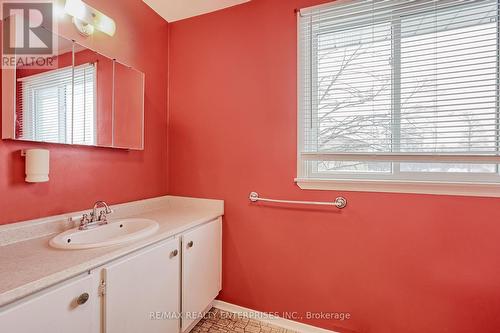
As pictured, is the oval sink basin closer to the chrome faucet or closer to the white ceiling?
the chrome faucet

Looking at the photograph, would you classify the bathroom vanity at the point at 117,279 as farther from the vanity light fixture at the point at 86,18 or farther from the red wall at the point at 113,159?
the vanity light fixture at the point at 86,18

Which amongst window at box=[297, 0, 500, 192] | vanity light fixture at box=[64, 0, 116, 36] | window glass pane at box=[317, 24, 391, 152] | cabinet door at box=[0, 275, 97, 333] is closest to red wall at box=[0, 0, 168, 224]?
vanity light fixture at box=[64, 0, 116, 36]

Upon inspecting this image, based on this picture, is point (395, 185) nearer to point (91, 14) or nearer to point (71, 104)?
point (71, 104)

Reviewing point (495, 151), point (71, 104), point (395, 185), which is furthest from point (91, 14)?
point (495, 151)

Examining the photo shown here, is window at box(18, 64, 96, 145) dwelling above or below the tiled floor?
above

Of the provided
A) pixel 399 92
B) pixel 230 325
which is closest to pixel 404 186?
pixel 399 92

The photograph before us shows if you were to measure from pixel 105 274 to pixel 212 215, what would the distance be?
0.85 metres

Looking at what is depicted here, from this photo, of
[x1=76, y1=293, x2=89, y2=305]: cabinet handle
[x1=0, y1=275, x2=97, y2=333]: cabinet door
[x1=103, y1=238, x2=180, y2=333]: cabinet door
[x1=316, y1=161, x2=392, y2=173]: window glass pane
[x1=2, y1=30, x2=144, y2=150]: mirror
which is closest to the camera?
[x1=0, y1=275, x2=97, y2=333]: cabinet door

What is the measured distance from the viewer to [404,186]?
1.45 meters

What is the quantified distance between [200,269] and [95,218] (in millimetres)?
724

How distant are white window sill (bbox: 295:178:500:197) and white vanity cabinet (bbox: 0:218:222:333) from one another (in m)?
0.81

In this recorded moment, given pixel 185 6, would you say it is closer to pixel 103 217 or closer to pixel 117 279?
pixel 103 217

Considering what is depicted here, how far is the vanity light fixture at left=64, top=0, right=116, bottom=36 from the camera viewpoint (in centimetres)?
136

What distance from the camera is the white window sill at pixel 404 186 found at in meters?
1.30
